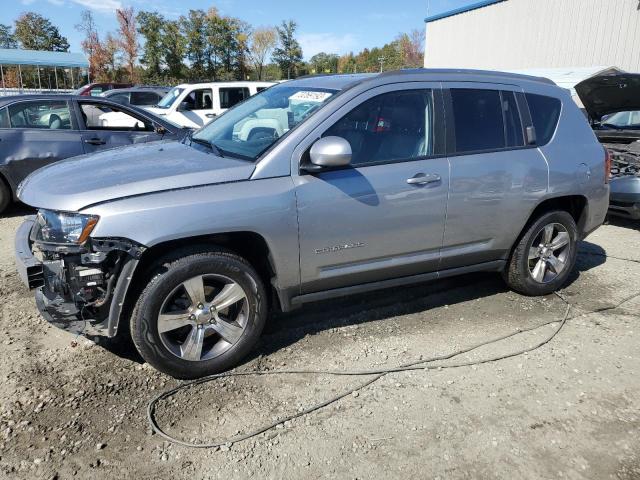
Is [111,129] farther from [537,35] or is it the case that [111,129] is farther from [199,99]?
[537,35]

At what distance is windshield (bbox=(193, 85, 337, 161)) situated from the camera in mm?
3469

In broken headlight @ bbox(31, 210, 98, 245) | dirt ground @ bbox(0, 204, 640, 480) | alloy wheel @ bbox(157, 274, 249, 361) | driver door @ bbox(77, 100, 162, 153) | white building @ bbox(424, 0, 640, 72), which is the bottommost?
dirt ground @ bbox(0, 204, 640, 480)

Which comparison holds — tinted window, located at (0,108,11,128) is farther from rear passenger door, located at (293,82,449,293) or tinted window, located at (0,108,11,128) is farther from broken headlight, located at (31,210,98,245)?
rear passenger door, located at (293,82,449,293)

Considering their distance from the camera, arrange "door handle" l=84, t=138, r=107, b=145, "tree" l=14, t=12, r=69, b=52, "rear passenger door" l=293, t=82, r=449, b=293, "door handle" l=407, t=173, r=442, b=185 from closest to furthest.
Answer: "rear passenger door" l=293, t=82, r=449, b=293, "door handle" l=407, t=173, r=442, b=185, "door handle" l=84, t=138, r=107, b=145, "tree" l=14, t=12, r=69, b=52

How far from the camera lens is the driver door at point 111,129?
720cm

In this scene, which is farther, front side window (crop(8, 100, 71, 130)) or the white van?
the white van

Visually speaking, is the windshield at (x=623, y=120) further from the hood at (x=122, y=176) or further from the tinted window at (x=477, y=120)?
the hood at (x=122, y=176)

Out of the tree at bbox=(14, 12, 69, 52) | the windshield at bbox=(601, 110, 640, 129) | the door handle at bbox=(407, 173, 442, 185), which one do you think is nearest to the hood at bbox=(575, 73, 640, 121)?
the windshield at bbox=(601, 110, 640, 129)

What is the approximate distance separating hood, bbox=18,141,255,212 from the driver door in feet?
12.7

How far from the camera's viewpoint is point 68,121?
7.18m

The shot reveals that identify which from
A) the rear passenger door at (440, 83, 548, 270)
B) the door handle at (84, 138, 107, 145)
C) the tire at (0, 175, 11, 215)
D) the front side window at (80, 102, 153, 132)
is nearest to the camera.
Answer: the rear passenger door at (440, 83, 548, 270)

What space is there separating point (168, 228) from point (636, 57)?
1835cm

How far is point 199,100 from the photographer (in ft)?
43.8

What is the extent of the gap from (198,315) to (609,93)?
776 centimetres
